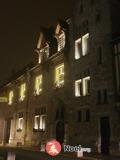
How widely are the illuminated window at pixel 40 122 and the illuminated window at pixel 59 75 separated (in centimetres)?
491

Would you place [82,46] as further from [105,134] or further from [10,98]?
[10,98]

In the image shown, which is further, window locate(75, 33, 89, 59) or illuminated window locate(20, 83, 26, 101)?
illuminated window locate(20, 83, 26, 101)

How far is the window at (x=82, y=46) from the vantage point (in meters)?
25.4

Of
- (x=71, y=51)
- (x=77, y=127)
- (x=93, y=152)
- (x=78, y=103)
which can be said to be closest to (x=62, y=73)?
(x=71, y=51)

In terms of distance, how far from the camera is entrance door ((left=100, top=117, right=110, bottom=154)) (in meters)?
20.8

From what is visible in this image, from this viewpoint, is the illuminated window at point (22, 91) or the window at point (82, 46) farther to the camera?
the illuminated window at point (22, 91)

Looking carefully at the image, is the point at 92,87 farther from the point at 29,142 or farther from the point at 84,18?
the point at 29,142

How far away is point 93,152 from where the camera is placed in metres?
21.2

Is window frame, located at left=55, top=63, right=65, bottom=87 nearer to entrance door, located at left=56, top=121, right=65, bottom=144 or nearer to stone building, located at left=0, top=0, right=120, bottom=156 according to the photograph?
stone building, located at left=0, top=0, right=120, bottom=156

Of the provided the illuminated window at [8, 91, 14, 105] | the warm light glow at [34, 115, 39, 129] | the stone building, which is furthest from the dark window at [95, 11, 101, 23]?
the illuminated window at [8, 91, 14, 105]

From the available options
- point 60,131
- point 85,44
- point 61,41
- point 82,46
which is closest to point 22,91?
point 61,41

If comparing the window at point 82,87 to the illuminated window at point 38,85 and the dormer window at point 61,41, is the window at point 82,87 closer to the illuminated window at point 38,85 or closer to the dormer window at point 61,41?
the dormer window at point 61,41

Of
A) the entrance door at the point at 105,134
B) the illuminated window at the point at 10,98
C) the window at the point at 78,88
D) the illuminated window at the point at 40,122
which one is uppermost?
the illuminated window at the point at 10,98

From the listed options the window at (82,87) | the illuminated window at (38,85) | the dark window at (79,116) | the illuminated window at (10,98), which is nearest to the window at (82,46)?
the window at (82,87)
